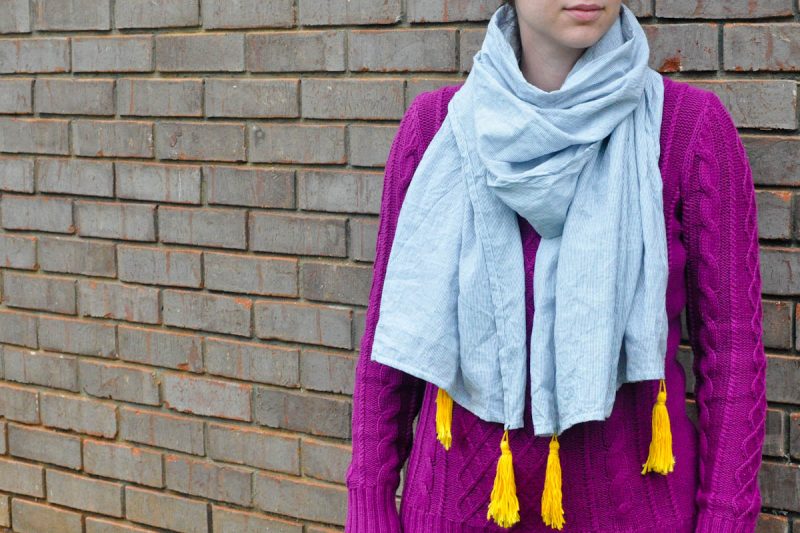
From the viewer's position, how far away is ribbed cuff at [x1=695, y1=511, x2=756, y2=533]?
2.17 m

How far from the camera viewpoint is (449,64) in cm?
332

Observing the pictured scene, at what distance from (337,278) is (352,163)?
35cm

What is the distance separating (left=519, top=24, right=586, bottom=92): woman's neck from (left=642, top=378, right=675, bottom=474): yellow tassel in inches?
24.2

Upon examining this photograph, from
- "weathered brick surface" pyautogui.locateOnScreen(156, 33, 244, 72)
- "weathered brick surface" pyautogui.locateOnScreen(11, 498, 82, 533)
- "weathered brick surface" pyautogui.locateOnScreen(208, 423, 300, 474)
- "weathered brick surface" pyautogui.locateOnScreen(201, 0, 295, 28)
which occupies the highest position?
"weathered brick surface" pyautogui.locateOnScreen(201, 0, 295, 28)

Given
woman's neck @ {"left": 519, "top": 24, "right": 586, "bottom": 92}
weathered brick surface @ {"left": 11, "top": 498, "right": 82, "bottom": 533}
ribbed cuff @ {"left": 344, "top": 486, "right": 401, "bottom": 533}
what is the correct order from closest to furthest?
woman's neck @ {"left": 519, "top": 24, "right": 586, "bottom": 92} < ribbed cuff @ {"left": 344, "top": 486, "right": 401, "bottom": 533} < weathered brick surface @ {"left": 11, "top": 498, "right": 82, "bottom": 533}

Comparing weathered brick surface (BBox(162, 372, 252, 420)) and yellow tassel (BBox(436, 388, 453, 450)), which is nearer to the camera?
yellow tassel (BBox(436, 388, 453, 450))

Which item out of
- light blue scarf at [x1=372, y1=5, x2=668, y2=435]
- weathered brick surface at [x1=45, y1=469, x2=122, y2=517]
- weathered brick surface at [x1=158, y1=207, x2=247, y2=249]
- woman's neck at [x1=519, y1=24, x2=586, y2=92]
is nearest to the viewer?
light blue scarf at [x1=372, y1=5, x2=668, y2=435]

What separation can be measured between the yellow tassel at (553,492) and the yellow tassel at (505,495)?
0.18ft

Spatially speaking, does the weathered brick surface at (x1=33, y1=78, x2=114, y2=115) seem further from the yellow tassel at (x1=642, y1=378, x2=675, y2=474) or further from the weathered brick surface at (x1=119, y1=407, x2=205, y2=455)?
the yellow tassel at (x1=642, y1=378, x2=675, y2=474)

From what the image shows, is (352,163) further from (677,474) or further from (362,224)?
(677,474)

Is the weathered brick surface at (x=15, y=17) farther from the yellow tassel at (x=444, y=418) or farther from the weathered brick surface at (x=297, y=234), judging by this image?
the yellow tassel at (x=444, y=418)

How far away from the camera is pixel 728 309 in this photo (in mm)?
2188

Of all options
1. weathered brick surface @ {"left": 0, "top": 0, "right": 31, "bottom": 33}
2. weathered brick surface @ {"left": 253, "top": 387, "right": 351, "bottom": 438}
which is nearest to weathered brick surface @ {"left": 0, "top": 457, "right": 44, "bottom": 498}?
weathered brick surface @ {"left": 253, "top": 387, "right": 351, "bottom": 438}

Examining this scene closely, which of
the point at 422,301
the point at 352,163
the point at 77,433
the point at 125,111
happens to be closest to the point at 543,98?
the point at 422,301
